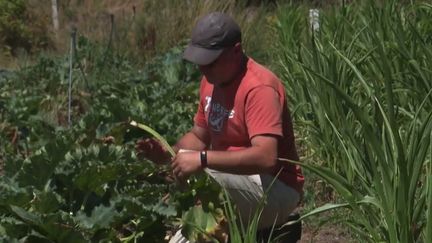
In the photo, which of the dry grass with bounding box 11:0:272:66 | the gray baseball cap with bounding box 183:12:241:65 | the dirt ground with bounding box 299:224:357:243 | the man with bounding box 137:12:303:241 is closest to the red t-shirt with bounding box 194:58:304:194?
the man with bounding box 137:12:303:241

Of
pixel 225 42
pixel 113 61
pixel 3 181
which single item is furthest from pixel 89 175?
pixel 113 61

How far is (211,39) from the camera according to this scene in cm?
423

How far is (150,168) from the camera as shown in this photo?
4707 mm

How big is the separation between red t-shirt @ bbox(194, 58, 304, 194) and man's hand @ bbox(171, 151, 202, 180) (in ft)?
0.79

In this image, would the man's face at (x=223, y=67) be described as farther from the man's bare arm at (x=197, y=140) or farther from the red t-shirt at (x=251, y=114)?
the man's bare arm at (x=197, y=140)

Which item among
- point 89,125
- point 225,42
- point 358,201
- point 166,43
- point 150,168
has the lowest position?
point 166,43

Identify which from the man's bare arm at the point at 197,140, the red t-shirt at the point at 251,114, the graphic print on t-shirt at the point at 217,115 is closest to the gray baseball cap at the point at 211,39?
the red t-shirt at the point at 251,114

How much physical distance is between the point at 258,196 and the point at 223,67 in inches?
20.8

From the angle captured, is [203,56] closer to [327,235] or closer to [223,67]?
[223,67]

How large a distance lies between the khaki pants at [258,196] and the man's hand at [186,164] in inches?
2.8

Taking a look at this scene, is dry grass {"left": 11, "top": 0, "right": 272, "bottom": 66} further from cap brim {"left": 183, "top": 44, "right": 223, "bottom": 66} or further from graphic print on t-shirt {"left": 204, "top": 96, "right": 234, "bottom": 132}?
cap brim {"left": 183, "top": 44, "right": 223, "bottom": 66}

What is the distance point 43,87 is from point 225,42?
16.5 ft

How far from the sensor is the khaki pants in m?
4.17

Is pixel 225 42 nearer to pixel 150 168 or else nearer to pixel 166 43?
pixel 150 168
